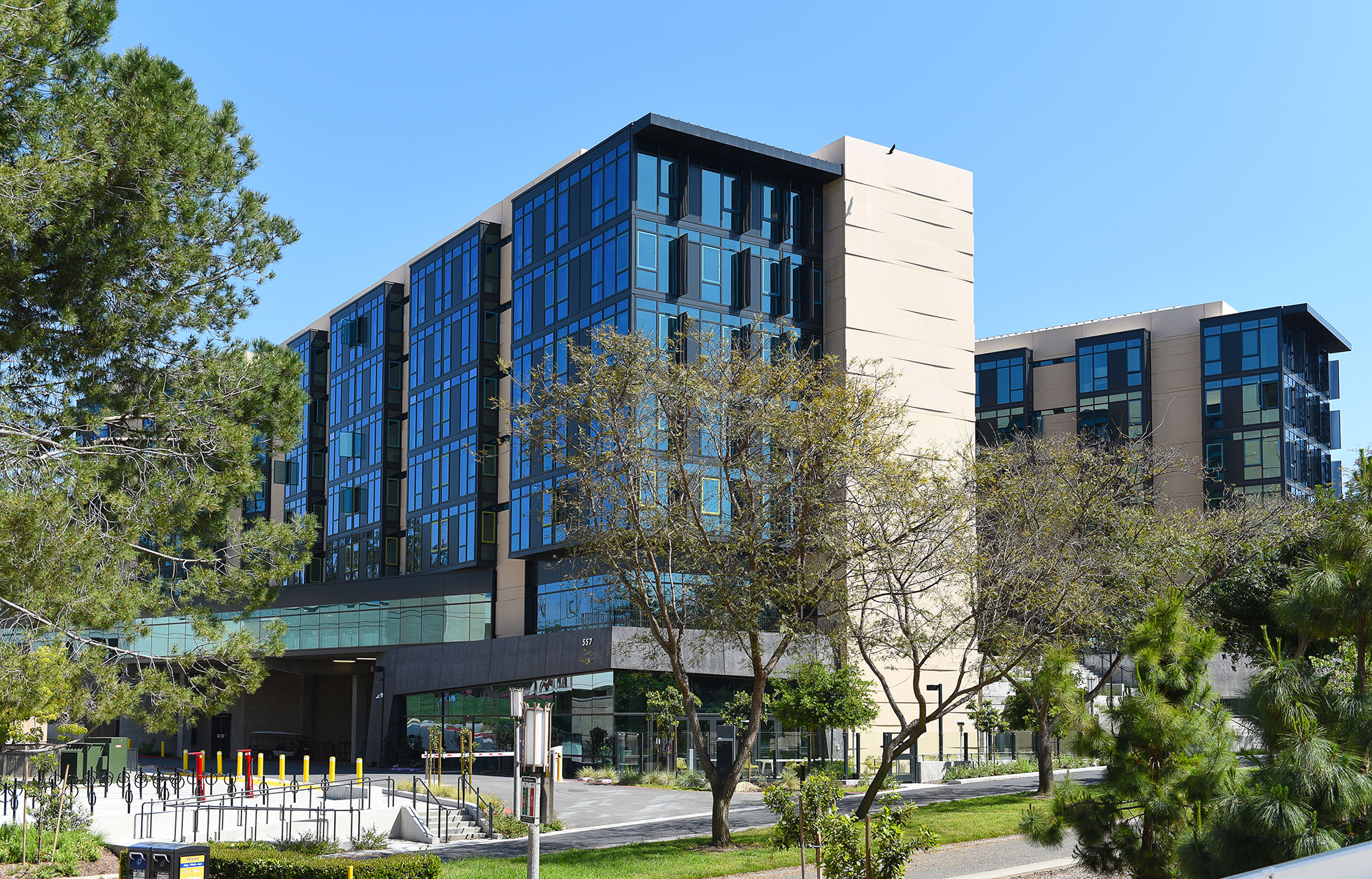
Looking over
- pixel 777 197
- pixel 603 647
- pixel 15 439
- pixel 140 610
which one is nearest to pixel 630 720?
pixel 603 647

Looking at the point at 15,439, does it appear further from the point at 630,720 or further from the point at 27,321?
the point at 630,720

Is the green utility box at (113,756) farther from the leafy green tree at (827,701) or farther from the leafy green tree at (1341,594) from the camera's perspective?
the leafy green tree at (1341,594)

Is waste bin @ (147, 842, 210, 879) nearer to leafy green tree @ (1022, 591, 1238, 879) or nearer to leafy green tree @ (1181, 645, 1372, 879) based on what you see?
leafy green tree @ (1022, 591, 1238, 879)

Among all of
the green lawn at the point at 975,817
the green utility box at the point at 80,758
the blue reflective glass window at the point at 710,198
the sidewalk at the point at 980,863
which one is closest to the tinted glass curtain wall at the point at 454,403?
the blue reflective glass window at the point at 710,198

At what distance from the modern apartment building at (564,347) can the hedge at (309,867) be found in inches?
823

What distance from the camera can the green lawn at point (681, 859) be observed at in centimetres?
2033

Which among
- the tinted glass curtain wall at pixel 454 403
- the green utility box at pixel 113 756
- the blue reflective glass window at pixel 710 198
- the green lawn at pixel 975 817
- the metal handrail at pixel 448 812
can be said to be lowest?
the green utility box at pixel 113 756

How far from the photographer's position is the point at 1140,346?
6925 cm

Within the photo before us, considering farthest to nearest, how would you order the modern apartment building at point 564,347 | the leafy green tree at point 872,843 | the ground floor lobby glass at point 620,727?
the modern apartment building at point 564,347 < the ground floor lobby glass at point 620,727 < the leafy green tree at point 872,843

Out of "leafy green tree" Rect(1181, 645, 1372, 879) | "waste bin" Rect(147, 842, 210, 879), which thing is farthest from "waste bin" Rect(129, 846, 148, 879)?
"leafy green tree" Rect(1181, 645, 1372, 879)

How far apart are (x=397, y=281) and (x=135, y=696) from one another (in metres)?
47.2

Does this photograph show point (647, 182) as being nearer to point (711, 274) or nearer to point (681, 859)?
point (711, 274)

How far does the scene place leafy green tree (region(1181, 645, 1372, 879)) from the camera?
1056cm

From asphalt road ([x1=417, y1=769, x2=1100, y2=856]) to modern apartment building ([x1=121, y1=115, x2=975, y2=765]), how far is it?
Answer: 1209 centimetres
